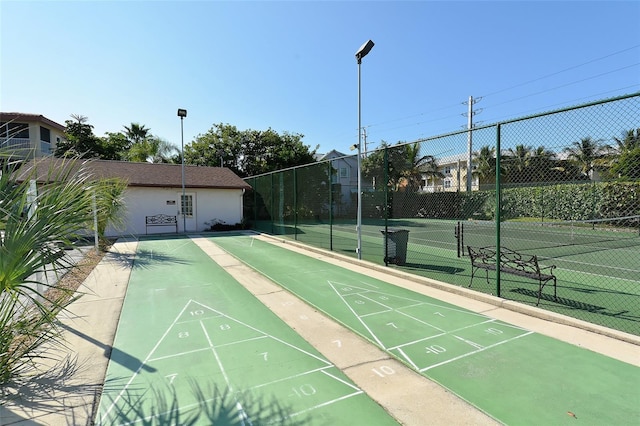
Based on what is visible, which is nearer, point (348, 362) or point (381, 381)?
point (381, 381)

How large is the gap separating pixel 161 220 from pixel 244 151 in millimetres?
13115

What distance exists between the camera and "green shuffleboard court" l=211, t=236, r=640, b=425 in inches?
120

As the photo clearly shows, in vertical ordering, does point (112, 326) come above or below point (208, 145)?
below

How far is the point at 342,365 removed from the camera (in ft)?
12.7

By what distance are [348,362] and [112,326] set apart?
3807 millimetres

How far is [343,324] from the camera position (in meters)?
5.12

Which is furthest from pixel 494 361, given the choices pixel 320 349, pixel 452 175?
pixel 452 175

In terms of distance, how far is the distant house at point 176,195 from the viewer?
61.3 feet

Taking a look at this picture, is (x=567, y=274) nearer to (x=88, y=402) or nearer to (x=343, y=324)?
(x=343, y=324)

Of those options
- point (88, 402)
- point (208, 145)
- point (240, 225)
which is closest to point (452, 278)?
point (88, 402)

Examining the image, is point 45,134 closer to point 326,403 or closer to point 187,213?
point 187,213

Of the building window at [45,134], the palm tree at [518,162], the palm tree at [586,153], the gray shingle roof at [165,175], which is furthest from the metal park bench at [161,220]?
the palm tree at [586,153]

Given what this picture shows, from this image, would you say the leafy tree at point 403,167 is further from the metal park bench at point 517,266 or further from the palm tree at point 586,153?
the metal park bench at point 517,266

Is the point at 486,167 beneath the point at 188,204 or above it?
above
